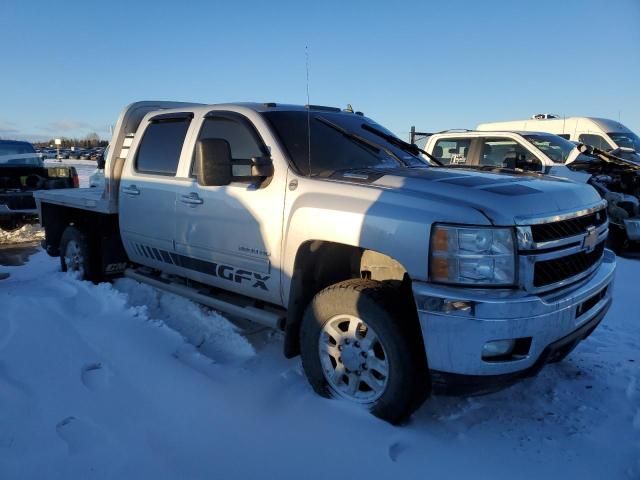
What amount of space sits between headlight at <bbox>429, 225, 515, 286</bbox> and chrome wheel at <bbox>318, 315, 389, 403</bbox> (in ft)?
2.04

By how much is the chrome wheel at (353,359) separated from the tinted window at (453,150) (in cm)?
703

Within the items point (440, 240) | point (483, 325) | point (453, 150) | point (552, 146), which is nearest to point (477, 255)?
point (440, 240)

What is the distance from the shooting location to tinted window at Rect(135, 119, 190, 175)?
4.38m

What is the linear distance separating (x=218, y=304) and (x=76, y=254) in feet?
9.05

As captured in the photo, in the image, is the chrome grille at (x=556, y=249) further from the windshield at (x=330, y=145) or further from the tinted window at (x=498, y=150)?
the tinted window at (x=498, y=150)

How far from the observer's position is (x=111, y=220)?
5574mm

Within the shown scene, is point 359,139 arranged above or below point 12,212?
above

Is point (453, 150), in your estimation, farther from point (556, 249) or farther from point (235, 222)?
point (556, 249)

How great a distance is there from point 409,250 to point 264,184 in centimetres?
126

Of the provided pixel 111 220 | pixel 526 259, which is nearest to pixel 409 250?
pixel 526 259

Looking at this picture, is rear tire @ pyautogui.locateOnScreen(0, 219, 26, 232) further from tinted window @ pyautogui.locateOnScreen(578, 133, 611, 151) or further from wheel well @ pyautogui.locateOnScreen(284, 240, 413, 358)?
tinted window @ pyautogui.locateOnScreen(578, 133, 611, 151)

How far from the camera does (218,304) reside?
3.95 m

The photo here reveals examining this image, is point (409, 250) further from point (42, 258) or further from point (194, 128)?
point (42, 258)

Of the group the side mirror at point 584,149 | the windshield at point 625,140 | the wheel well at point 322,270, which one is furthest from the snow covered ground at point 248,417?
the windshield at point 625,140
